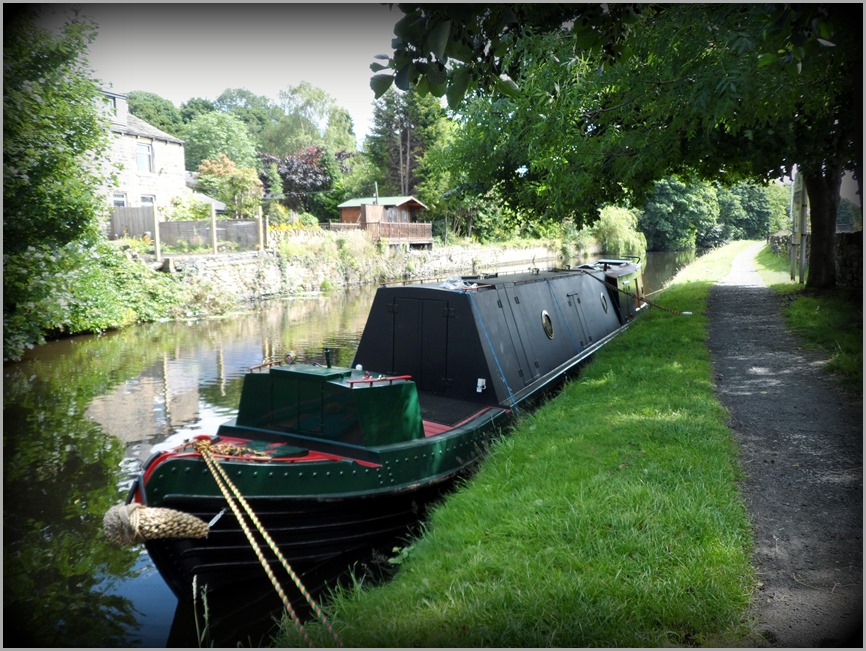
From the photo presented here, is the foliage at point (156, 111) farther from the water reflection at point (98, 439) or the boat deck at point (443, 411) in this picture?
the boat deck at point (443, 411)

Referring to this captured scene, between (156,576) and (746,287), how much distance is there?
18930 millimetres

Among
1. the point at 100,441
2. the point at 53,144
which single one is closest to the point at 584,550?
the point at 100,441

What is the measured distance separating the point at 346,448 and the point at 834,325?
8.91m

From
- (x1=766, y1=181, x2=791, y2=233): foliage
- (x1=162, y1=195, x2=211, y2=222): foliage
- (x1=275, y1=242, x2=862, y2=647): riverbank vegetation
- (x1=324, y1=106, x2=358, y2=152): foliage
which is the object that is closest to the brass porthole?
(x1=275, y1=242, x2=862, y2=647): riverbank vegetation

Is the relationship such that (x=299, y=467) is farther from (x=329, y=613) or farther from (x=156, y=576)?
(x=156, y=576)

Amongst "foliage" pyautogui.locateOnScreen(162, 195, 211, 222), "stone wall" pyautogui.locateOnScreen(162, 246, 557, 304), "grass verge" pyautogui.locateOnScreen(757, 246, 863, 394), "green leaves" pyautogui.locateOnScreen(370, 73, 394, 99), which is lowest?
"grass verge" pyautogui.locateOnScreen(757, 246, 863, 394)

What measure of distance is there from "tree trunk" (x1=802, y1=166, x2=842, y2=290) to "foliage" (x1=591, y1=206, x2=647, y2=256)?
95.8ft

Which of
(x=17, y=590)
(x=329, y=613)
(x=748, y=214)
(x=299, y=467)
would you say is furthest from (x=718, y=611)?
(x=748, y=214)

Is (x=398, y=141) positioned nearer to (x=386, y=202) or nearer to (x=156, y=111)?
(x=386, y=202)

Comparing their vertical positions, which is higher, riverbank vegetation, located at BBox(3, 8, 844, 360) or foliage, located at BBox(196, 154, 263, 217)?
foliage, located at BBox(196, 154, 263, 217)

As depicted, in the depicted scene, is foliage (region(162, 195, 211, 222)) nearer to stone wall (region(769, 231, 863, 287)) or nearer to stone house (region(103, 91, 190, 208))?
stone house (region(103, 91, 190, 208))

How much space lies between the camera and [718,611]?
3496mm

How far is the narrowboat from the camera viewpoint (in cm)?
524

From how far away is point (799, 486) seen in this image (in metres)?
5.12
